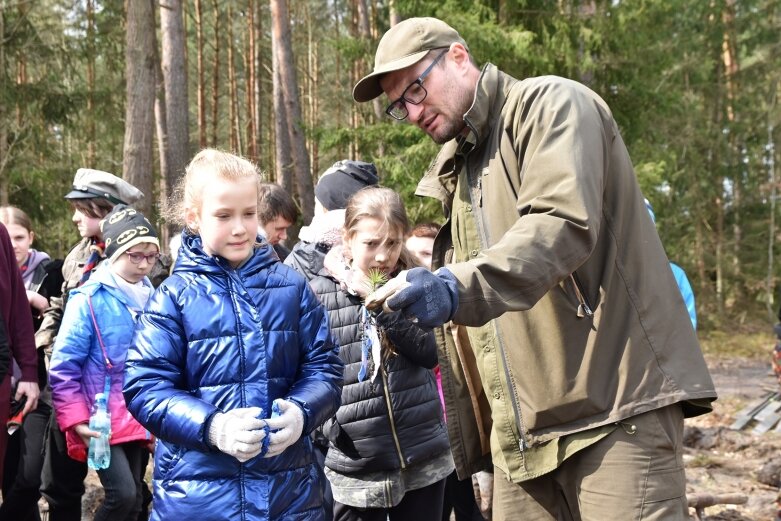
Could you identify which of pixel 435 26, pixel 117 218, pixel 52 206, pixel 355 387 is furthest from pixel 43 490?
pixel 52 206

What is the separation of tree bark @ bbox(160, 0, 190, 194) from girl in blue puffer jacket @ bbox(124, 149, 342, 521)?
9890 mm

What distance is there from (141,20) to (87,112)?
751 cm

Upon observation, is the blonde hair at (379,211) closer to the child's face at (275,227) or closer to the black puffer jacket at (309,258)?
the black puffer jacket at (309,258)

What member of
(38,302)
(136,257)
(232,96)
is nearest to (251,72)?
(232,96)

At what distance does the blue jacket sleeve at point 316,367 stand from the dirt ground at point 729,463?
365 cm

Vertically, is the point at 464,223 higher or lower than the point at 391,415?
higher

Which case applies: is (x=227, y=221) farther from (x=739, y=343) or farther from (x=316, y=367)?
(x=739, y=343)

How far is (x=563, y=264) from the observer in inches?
85.5

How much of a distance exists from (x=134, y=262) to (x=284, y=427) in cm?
216

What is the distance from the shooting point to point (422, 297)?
79.5 inches

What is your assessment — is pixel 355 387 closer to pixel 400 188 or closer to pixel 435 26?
pixel 435 26

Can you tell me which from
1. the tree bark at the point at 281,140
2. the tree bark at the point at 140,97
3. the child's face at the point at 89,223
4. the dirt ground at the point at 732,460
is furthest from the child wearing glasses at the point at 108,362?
the tree bark at the point at 281,140

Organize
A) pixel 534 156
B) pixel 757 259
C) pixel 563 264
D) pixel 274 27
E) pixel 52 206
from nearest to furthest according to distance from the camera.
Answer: pixel 563 264 → pixel 534 156 → pixel 52 206 → pixel 274 27 → pixel 757 259

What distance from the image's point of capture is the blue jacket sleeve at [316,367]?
9.04 ft
